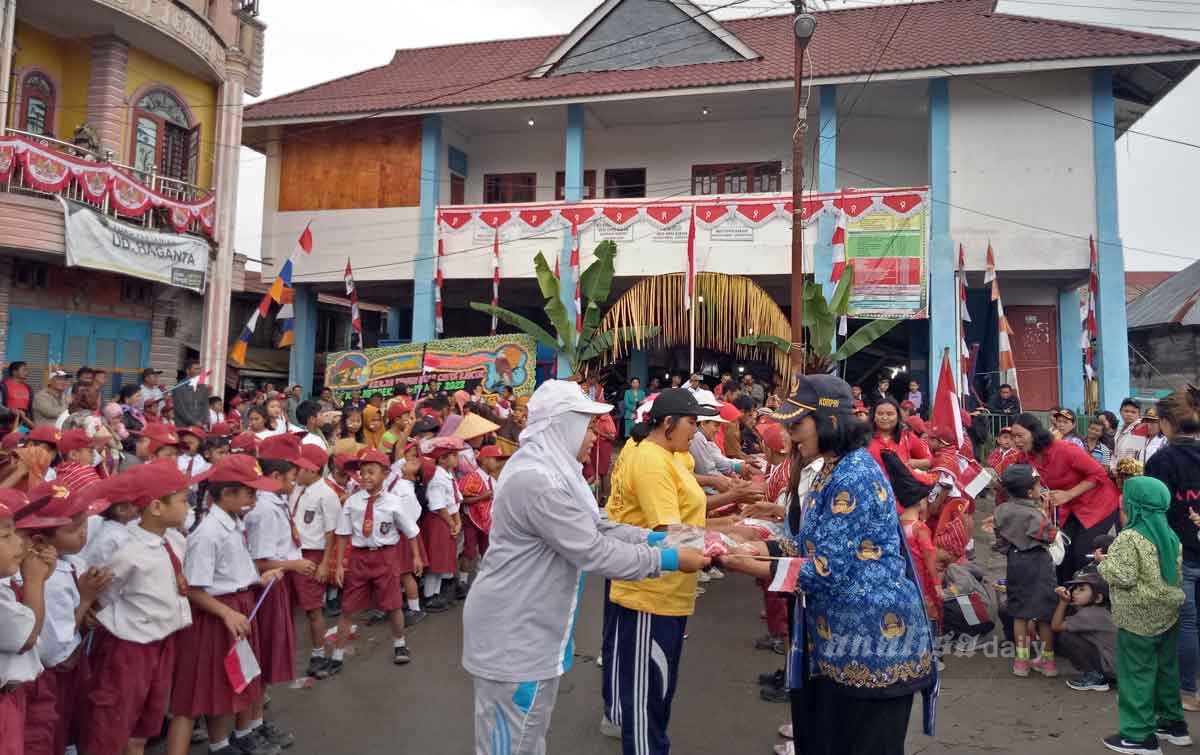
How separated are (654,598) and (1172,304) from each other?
88.9ft

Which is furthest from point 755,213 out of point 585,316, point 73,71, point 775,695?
point 73,71

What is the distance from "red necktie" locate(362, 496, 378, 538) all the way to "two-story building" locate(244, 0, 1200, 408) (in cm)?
1008

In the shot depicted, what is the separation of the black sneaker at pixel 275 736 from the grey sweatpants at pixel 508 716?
2.22 meters

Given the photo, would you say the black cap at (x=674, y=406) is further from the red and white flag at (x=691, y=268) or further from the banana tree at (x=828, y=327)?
the red and white flag at (x=691, y=268)

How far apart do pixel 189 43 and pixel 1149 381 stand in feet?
94.2

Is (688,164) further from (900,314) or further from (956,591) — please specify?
(956,591)

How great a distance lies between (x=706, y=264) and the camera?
15.3m

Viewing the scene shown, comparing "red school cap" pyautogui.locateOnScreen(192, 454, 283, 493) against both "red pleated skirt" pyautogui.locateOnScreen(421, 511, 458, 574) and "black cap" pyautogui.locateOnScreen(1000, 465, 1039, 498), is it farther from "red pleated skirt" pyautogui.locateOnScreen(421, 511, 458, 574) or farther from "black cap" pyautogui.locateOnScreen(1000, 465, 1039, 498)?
"black cap" pyautogui.locateOnScreen(1000, 465, 1039, 498)

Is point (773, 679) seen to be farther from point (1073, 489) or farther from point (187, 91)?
point (187, 91)

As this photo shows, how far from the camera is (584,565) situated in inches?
107

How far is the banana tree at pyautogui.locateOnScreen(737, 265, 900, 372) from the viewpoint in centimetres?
1309

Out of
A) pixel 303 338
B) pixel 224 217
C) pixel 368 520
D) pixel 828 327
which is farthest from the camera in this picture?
pixel 303 338

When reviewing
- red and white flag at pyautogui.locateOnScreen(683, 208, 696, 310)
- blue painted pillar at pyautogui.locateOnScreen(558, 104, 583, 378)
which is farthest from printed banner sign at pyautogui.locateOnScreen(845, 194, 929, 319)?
blue painted pillar at pyautogui.locateOnScreen(558, 104, 583, 378)

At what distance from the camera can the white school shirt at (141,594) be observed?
3535mm
